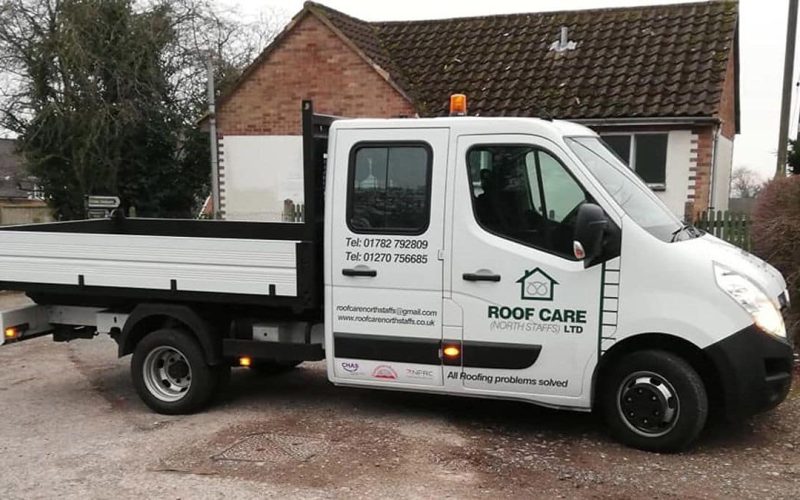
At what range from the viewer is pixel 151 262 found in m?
5.69

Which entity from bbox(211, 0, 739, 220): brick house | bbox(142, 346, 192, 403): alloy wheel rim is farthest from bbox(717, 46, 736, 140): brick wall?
bbox(142, 346, 192, 403): alloy wheel rim

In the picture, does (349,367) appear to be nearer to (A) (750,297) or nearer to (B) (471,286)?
(B) (471,286)

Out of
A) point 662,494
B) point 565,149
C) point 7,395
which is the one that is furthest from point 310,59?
point 662,494

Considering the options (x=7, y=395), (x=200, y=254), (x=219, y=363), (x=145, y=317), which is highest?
(x=200, y=254)

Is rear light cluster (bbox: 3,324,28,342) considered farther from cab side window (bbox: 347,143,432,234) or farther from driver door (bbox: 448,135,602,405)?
driver door (bbox: 448,135,602,405)

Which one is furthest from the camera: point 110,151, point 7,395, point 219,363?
point 110,151

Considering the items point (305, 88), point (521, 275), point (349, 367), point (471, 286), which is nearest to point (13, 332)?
point (349, 367)

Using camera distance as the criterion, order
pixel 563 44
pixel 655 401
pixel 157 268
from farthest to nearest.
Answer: pixel 563 44 → pixel 157 268 → pixel 655 401

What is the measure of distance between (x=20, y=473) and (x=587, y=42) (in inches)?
599

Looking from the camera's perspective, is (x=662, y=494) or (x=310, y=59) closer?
(x=662, y=494)

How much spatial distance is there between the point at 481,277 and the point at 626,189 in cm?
122

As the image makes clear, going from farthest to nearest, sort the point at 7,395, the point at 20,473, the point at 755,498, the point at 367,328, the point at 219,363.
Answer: the point at 7,395 → the point at 219,363 → the point at 367,328 → the point at 20,473 → the point at 755,498

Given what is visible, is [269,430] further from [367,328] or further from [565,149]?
[565,149]

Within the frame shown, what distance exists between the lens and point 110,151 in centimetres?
2081
